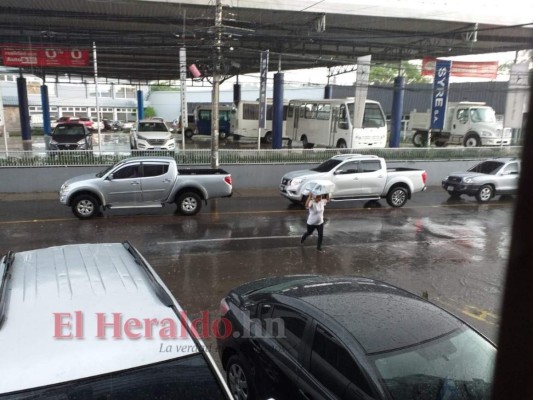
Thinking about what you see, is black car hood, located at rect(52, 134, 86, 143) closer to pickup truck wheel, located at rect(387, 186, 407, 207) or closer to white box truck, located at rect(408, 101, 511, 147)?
pickup truck wheel, located at rect(387, 186, 407, 207)

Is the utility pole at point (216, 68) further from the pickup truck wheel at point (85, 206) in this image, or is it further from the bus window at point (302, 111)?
the bus window at point (302, 111)

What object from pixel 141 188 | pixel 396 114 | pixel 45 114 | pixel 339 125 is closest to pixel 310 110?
pixel 339 125

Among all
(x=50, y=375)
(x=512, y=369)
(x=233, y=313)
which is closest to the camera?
(x=512, y=369)

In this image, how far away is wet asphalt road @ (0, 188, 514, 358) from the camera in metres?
8.16

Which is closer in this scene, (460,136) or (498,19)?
(498,19)

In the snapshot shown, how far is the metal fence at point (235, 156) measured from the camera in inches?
658

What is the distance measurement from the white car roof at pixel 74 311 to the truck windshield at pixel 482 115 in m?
28.5

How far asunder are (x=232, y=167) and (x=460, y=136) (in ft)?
57.5

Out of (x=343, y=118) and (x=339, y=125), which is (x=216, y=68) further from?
(x=339, y=125)

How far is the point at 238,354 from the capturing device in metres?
4.39

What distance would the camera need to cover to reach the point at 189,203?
13.6 m

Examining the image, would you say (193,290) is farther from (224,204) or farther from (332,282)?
(224,204)

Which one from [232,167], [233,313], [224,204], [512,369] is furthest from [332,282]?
[232,167]

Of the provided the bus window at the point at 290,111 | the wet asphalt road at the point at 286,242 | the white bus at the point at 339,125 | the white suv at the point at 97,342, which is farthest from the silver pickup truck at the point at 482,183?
the white suv at the point at 97,342
